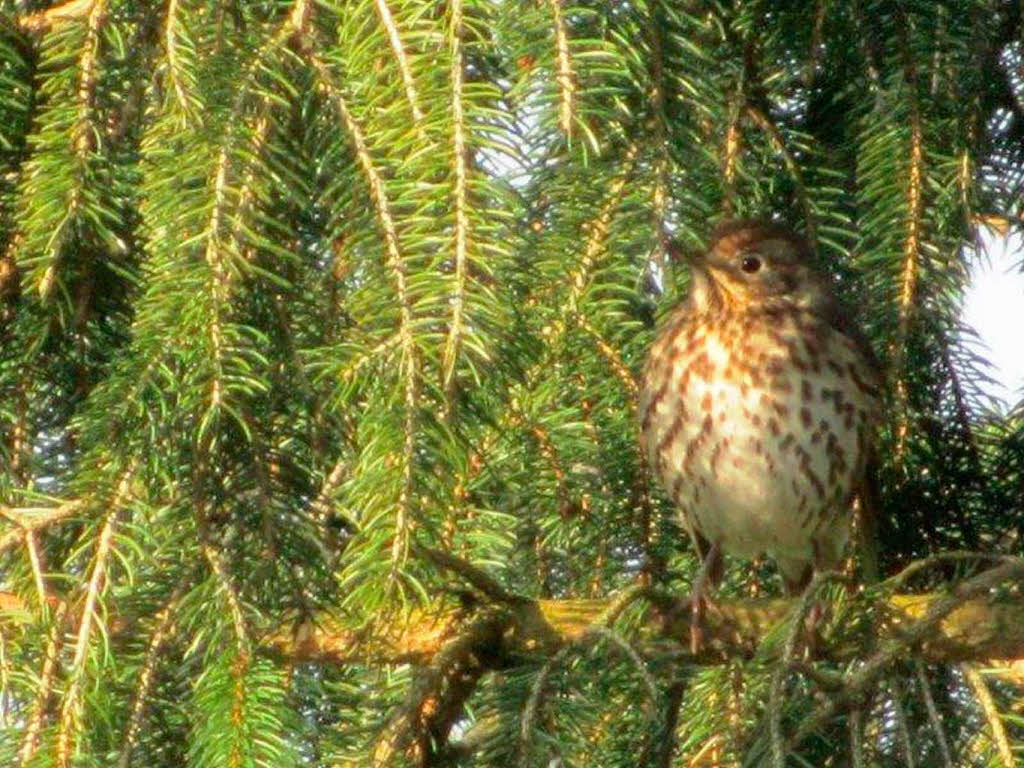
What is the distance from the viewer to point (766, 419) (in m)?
3.70

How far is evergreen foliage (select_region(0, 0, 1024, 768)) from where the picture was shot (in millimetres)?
2139

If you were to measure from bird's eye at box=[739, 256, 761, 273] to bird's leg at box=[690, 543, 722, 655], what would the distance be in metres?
0.58

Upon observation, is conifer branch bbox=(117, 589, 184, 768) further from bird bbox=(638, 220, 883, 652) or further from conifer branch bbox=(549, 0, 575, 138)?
bird bbox=(638, 220, 883, 652)

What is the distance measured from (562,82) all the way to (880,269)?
3.18 ft

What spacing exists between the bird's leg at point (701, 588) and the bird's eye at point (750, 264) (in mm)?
583

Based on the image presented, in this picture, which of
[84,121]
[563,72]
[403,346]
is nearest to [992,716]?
[403,346]

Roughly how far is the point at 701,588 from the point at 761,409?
684mm

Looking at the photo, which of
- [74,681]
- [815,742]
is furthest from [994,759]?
[74,681]

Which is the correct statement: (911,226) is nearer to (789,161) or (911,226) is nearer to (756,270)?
(789,161)

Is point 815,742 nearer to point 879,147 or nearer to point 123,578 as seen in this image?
point 879,147

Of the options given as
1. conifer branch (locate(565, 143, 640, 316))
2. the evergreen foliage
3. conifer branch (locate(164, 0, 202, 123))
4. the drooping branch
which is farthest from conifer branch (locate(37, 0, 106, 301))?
conifer branch (locate(565, 143, 640, 316))

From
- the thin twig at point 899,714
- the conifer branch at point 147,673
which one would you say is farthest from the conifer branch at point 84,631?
the thin twig at point 899,714

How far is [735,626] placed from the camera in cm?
305

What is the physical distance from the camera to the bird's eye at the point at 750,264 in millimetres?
3611
